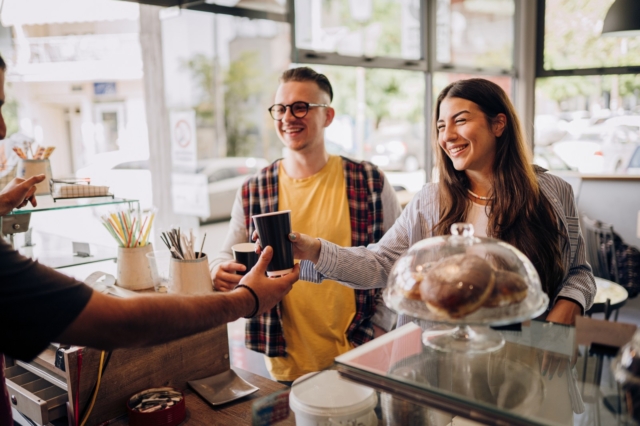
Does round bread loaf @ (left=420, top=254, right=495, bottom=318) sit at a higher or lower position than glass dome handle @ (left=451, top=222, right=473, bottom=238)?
lower

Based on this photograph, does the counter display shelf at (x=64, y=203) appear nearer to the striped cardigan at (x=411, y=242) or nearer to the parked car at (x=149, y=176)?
the parked car at (x=149, y=176)

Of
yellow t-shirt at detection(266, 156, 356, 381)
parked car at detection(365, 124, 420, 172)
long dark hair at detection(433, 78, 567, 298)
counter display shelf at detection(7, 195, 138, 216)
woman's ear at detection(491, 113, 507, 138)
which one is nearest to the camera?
long dark hair at detection(433, 78, 567, 298)

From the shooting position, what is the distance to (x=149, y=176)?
3.16 meters

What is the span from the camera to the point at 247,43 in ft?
13.6

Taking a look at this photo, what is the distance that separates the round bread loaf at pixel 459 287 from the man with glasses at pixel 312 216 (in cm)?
107

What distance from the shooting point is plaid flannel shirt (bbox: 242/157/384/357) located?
209 centimetres

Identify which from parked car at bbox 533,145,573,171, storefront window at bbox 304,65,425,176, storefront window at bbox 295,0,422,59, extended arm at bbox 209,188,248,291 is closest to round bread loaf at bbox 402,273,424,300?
extended arm at bbox 209,188,248,291

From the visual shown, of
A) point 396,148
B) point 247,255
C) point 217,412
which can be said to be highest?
point 396,148

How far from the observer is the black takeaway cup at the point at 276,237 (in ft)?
4.71

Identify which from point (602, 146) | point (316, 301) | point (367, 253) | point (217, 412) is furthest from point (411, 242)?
point (602, 146)

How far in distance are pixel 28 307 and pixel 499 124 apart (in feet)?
4.48

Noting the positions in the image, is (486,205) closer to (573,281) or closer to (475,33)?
(573,281)

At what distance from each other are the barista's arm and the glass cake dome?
14.4 inches

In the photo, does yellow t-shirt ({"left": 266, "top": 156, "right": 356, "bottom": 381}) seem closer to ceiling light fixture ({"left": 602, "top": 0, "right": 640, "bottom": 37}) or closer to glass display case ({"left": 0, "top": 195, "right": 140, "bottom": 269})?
glass display case ({"left": 0, "top": 195, "right": 140, "bottom": 269})
